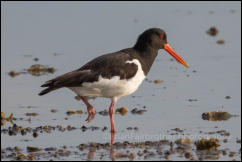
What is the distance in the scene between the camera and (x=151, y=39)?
1105 centimetres

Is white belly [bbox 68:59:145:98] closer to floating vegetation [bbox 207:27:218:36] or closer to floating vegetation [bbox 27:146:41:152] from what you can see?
floating vegetation [bbox 27:146:41:152]

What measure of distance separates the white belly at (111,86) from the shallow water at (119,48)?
554mm

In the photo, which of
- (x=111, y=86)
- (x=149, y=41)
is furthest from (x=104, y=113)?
(x=149, y=41)

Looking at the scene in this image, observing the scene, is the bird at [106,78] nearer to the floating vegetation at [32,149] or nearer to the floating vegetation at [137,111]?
the floating vegetation at [137,111]

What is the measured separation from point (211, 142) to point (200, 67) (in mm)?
6066

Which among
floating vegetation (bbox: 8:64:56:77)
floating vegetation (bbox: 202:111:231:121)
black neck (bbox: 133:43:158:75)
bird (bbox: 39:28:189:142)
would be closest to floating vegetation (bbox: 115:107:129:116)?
bird (bbox: 39:28:189:142)

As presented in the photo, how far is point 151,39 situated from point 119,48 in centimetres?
537

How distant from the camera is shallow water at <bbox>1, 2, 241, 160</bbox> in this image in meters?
10.3

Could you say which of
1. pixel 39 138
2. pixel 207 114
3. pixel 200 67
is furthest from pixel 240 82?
pixel 39 138

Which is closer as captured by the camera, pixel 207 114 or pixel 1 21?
pixel 207 114

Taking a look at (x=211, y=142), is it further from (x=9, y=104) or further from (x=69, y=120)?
(x=9, y=104)

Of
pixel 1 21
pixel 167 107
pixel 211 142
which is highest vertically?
pixel 1 21

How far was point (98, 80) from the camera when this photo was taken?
10.1 metres

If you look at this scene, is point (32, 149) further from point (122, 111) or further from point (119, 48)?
point (119, 48)
